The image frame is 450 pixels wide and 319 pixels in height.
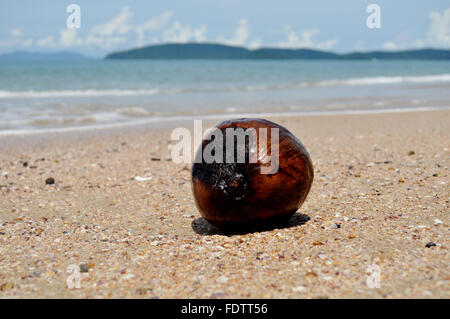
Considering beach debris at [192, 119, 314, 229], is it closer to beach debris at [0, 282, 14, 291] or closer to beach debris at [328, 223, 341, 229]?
beach debris at [328, 223, 341, 229]

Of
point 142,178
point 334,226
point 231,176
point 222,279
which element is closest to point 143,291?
point 222,279

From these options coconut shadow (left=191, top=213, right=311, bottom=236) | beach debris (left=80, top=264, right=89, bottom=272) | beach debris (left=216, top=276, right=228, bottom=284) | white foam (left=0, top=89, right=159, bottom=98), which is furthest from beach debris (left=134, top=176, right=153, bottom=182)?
white foam (left=0, top=89, right=159, bottom=98)

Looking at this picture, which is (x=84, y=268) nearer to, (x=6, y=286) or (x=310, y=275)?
(x=6, y=286)

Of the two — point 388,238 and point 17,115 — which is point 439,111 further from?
point 17,115

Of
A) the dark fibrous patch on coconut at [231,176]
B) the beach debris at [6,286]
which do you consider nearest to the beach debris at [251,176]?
the dark fibrous patch on coconut at [231,176]

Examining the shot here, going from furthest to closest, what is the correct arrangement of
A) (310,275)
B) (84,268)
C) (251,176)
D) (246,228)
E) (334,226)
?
(334,226)
(246,228)
(251,176)
(84,268)
(310,275)
